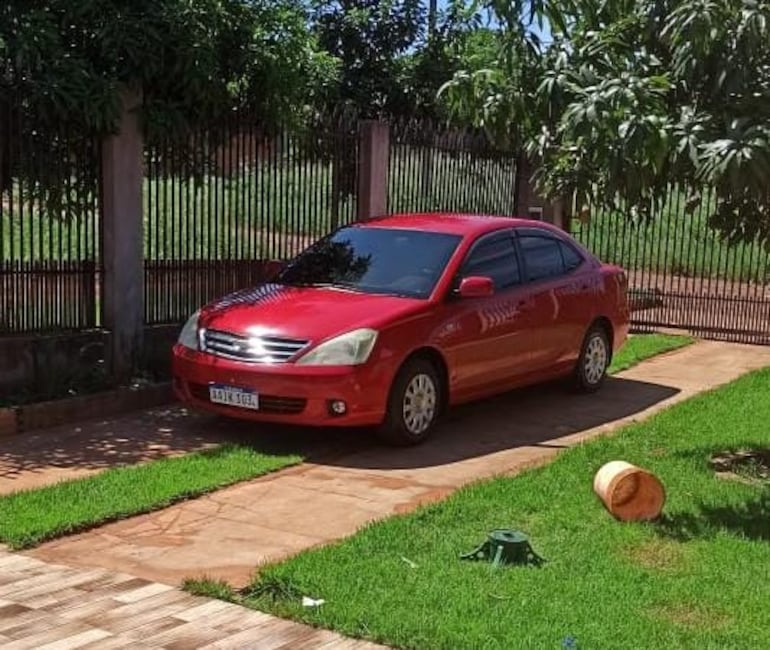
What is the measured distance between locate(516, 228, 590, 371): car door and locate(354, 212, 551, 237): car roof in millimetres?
226

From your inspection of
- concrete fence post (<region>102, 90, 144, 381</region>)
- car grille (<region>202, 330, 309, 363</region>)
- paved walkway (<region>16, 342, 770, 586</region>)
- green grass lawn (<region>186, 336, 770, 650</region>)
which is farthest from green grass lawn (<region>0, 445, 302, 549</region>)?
concrete fence post (<region>102, 90, 144, 381</region>)

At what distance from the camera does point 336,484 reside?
6.95 meters

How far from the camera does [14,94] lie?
28.1 ft

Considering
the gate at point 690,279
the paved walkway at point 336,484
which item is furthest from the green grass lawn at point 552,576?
the gate at point 690,279

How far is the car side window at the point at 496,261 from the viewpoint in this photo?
8.62 m

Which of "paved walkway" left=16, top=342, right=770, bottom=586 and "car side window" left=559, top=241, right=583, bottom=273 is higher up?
"car side window" left=559, top=241, right=583, bottom=273

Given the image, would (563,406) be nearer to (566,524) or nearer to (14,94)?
(566,524)

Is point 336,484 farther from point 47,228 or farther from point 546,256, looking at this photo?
point 47,228

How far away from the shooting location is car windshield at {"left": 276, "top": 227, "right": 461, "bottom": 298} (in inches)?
329

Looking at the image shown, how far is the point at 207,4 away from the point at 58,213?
2114 millimetres

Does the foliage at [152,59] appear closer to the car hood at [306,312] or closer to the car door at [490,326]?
the car hood at [306,312]

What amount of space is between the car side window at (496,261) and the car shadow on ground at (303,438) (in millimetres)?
1136

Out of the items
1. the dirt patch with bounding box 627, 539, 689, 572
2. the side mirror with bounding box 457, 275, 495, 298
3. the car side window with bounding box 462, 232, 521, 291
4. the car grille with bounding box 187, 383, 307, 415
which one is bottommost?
the dirt patch with bounding box 627, 539, 689, 572

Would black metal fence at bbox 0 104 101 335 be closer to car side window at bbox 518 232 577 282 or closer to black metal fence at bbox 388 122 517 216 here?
car side window at bbox 518 232 577 282
